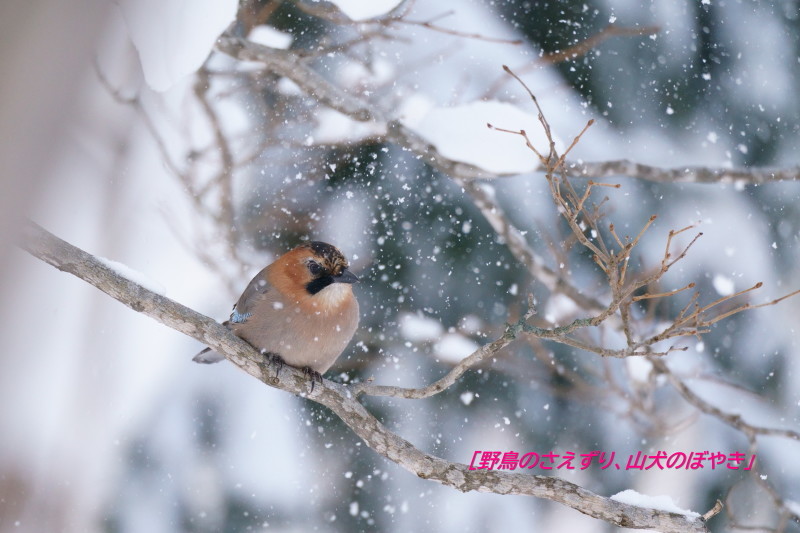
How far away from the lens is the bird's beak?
245 cm

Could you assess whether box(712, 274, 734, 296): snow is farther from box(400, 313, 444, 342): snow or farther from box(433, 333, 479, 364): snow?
box(400, 313, 444, 342): snow

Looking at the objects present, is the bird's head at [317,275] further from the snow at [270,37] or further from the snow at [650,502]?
the snow at [270,37]

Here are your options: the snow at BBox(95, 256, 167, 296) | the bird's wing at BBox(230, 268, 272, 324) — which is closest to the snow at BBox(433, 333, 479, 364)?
the bird's wing at BBox(230, 268, 272, 324)

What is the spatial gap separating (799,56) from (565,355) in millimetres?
2417

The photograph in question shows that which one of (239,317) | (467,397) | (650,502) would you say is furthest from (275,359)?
(467,397)

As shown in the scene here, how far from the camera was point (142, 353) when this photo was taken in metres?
3.83

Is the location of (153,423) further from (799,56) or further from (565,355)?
(799,56)

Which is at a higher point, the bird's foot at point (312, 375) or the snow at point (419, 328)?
the snow at point (419, 328)

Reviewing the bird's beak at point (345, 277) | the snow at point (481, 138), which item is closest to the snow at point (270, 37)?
the snow at point (481, 138)

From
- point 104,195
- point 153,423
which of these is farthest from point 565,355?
point 104,195

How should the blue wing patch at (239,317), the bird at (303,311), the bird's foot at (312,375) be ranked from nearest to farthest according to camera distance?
the bird's foot at (312,375) < the bird at (303,311) < the blue wing patch at (239,317)

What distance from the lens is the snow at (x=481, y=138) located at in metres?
3.68

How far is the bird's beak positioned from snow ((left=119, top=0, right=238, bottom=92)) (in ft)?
3.92

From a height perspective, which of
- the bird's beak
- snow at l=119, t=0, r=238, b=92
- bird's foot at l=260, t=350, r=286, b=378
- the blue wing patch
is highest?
snow at l=119, t=0, r=238, b=92
